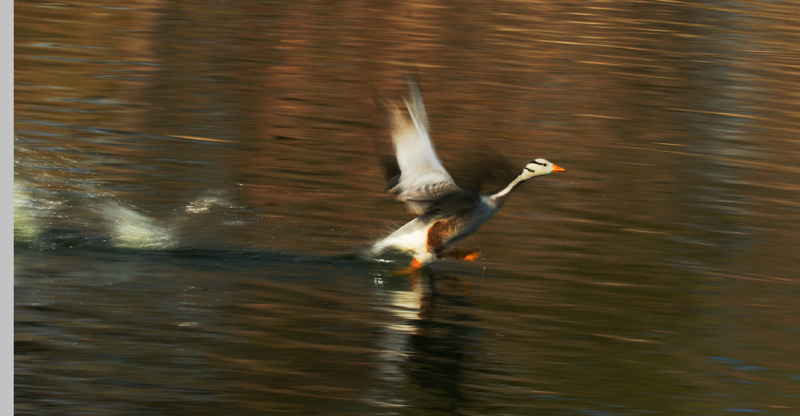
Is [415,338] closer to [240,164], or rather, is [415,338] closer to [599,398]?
[599,398]

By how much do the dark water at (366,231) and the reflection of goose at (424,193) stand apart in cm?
28

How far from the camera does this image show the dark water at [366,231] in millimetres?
5930

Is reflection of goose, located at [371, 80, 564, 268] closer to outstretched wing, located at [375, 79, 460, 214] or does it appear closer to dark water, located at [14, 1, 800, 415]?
outstretched wing, located at [375, 79, 460, 214]

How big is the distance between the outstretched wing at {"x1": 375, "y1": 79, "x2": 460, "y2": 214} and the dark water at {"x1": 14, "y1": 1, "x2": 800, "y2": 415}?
79cm

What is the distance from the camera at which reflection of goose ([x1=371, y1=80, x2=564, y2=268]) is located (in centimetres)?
695

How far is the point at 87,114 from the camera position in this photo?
433 inches

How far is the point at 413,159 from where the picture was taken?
273 inches

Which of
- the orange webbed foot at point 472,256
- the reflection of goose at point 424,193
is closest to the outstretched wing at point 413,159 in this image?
the reflection of goose at point 424,193

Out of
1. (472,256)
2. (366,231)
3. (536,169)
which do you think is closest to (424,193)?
(472,256)

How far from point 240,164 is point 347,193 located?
4.24 ft

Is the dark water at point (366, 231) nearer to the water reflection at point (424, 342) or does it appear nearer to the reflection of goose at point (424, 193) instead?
the water reflection at point (424, 342)

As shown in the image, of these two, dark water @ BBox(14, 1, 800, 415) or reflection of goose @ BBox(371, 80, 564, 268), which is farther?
reflection of goose @ BBox(371, 80, 564, 268)

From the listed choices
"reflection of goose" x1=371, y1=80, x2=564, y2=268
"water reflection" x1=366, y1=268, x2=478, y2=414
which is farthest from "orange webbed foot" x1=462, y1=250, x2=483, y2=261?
"water reflection" x1=366, y1=268, x2=478, y2=414

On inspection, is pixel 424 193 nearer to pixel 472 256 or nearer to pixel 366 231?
pixel 472 256
